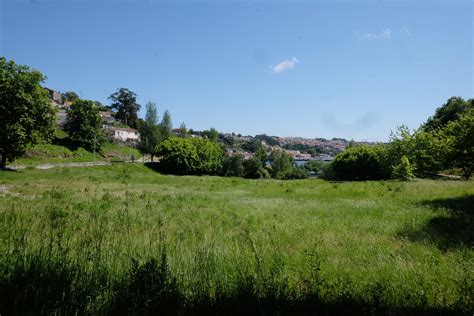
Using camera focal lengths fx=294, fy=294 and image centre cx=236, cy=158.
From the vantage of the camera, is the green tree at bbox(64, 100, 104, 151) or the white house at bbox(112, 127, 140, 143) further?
the white house at bbox(112, 127, 140, 143)

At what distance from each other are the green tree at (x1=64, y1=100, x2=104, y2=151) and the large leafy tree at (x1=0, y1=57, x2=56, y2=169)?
26528 millimetres

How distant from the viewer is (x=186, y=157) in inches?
2995

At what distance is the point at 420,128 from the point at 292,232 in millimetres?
58981

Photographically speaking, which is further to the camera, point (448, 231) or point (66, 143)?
point (66, 143)

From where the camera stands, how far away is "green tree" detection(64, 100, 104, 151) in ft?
230

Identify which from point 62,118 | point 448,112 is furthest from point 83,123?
point 448,112

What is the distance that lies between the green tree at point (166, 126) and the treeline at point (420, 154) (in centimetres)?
5003

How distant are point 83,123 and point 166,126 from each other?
28.5m

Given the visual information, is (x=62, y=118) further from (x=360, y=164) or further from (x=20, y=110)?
(x=360, y=164)

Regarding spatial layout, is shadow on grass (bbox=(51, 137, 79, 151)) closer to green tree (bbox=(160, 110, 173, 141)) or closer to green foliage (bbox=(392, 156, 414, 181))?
green tree (bbox=(160, 110, 173, 141))

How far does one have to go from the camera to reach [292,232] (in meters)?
10.3

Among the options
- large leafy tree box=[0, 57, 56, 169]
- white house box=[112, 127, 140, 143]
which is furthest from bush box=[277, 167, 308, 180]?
large leafy tree box=[0, 57, 56, 169]

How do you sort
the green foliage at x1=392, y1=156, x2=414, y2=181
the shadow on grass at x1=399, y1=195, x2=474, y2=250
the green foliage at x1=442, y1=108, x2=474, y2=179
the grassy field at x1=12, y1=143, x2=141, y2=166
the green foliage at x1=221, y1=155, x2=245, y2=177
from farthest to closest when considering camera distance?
1. the green foliage at x1=221, y1=155, x2=245, y2=177
2. the grassy field at x1=12, y1=143, x2=141, y2=166
3. the green foliage at x1=392, y1=156, x2=414, y2=181
4. the green foliage at x1=442, y1=108, x2=474, y2=179
5. the shadow on grass at x1=399, y1=195, x2=474, y2=250

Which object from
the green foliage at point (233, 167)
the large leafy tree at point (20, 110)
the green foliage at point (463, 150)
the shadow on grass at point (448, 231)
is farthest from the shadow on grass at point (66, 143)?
the shadow on grass at point (448, 231)
